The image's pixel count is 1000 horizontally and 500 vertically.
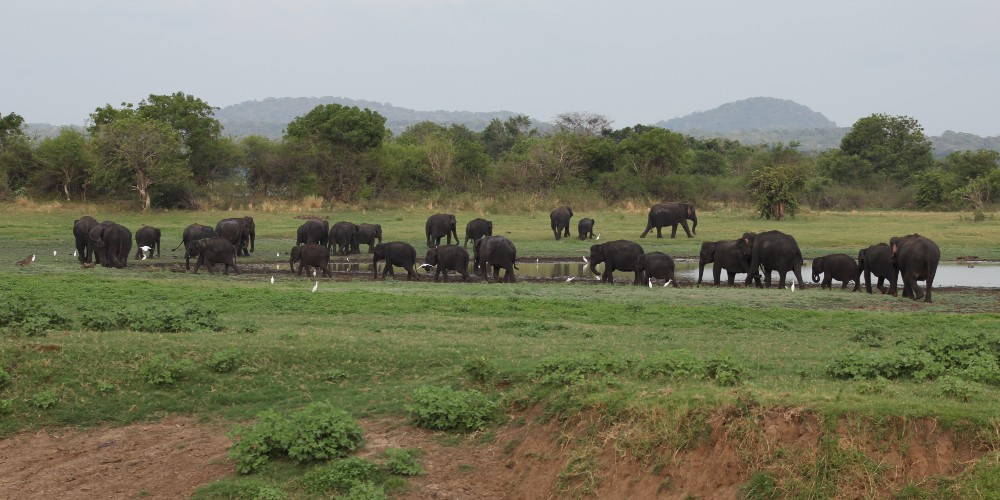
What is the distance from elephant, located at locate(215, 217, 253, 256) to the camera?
101ft

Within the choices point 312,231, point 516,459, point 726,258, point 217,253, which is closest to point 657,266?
point 726,258

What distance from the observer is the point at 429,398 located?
34.3ft

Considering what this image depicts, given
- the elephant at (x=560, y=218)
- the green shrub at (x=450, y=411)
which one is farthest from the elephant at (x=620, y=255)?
the green shrub at (x=450, y=411)

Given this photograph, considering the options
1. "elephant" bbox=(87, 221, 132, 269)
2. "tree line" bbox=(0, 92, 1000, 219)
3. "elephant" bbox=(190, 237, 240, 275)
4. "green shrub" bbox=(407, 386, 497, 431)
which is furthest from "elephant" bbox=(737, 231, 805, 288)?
"tree line" bbox=(0, 92, 1000, 219)

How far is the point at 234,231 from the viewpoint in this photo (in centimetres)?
3091

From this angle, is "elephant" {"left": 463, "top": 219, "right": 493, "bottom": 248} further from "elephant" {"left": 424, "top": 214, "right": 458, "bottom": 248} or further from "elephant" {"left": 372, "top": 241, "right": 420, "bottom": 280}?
"elephant" {"left": 372, "top": 241, "right": 420, "bottom": 280}

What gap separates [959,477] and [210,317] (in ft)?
34.5

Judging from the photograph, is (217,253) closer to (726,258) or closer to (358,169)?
(726,258)

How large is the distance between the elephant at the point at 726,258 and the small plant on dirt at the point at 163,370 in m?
16.5

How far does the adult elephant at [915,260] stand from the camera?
20469 millimetres

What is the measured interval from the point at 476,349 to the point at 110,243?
661 inches

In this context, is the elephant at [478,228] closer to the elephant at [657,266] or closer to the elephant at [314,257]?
the elephant at [314,257]

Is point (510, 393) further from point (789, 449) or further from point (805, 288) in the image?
point (805, 288)

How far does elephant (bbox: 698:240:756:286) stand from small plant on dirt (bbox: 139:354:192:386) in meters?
16.5
